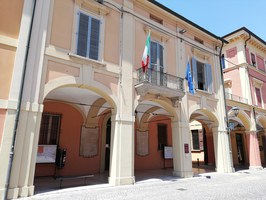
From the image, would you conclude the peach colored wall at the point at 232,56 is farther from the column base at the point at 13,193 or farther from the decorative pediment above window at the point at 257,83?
the column base at the point at 13,193

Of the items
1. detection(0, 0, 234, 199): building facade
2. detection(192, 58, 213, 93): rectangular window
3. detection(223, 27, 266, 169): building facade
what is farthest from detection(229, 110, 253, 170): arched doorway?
detection(192, 58, 213, 93): rectangular window

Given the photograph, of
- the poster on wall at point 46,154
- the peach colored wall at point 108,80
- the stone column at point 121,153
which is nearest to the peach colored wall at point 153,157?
the stone column at point 121,153

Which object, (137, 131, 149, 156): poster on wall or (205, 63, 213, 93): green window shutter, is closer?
(205, 63, 213, 93): green window shutter

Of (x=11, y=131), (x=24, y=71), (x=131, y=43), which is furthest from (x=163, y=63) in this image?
(x=11, y=131)

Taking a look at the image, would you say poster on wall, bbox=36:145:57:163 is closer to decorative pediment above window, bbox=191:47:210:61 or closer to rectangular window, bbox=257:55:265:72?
decorative pediment above window, bbox=191:47:210:61

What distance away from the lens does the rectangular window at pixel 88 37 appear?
8.09 m

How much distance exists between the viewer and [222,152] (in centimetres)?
1201

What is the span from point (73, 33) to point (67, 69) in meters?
1.51

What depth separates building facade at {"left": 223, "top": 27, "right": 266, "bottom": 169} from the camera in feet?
48.4

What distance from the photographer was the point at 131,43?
9406 mm

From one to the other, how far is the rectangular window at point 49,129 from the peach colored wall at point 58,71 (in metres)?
3.63

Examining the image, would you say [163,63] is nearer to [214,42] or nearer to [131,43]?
[131,43]

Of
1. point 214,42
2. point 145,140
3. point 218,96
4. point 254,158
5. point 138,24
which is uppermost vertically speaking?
point 214,42

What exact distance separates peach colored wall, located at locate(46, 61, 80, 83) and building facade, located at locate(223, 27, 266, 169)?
11152mm
